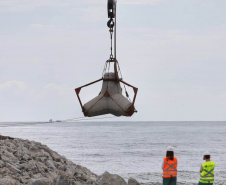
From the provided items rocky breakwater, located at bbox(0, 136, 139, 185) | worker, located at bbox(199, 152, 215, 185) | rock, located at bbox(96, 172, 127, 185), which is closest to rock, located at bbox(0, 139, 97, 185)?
rocky breakwater, located at bbox(0, 136, 139, 185)

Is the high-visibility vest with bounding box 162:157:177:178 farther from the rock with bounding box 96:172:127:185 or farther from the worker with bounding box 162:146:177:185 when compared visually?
the rock with bounding box 96:172:127:185

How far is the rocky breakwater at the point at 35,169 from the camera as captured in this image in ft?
42.0

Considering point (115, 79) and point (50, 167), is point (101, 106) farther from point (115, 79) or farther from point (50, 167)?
point (50, 167)

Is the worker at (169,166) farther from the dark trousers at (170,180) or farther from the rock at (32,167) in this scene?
the rock at (32,167)

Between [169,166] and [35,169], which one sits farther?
[35,169]

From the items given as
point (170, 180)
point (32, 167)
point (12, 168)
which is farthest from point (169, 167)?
point (32, 167)

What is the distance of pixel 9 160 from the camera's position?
15.0 m

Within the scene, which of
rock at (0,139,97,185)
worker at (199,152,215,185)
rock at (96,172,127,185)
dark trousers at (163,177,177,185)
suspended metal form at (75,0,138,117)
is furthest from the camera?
rock at (96,172,127,185)

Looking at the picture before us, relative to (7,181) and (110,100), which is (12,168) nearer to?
(7,181)

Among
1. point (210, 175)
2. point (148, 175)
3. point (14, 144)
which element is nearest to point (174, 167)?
point (210, 175)

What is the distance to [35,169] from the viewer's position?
14977 millimetres

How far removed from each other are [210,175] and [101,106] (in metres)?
4.53

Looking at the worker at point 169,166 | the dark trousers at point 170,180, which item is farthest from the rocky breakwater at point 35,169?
the worker at point 169,166

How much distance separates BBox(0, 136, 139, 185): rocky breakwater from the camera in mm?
12789
